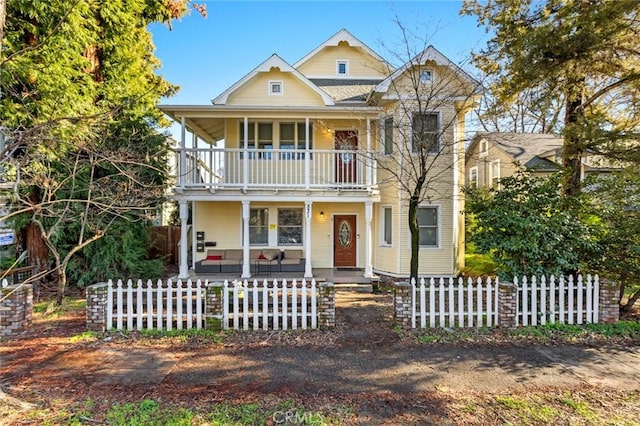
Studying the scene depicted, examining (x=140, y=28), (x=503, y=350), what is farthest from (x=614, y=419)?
(x=140, y=28)

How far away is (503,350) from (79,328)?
833 cm

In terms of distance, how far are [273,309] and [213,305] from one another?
4.01 feet

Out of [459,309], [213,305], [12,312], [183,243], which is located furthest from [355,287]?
[12,312]

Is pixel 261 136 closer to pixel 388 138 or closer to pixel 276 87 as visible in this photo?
pixel 276 87

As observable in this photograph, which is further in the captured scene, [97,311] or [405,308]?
[405,308]

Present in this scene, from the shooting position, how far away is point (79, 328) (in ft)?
22.0

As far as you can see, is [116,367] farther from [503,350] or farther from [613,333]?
[613,333]

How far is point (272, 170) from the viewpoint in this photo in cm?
1162

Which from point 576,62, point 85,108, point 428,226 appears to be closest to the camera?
point 576,62

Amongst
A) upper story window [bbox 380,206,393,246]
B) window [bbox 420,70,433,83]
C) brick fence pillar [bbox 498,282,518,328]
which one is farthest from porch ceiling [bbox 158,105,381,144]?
brick fence pillar [bbox 498,282,518,328]

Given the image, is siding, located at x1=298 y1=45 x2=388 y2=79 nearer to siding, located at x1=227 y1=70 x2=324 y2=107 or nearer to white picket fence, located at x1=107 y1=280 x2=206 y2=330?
siding, located at x1=227 y1=70 x2=324 y2=107

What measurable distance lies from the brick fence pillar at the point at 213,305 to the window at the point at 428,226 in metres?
7.46

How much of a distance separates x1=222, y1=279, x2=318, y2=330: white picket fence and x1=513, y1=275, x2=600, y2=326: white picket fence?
14.2 feet

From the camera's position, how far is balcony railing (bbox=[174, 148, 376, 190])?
416 inches
